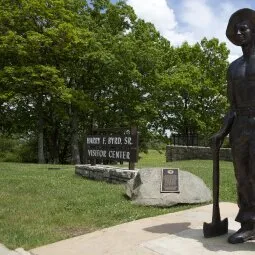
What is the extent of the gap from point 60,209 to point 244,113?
4.22 meters

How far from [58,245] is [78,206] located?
2.37m

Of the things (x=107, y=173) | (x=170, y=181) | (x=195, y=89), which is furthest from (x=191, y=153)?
(x=170, y=181)

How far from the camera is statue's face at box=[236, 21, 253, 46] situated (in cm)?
478

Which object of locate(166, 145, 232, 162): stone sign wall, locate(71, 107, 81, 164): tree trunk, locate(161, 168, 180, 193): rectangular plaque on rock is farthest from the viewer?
locate(71, 107, 81, 164): tree trunk

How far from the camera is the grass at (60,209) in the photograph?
6.20 metres

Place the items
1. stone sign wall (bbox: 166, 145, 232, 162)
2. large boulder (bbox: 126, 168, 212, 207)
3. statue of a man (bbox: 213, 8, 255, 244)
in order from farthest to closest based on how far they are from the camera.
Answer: stone sign wall (bbox: 166, 145, 232, 162) → large boulder (bbox: 126, 168, 212, 207) → statue of a man (bbox: 213, 8, 255, 244)

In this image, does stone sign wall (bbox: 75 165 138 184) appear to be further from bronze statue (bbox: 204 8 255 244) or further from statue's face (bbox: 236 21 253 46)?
statue's face (bbox: 236 21 253 46)

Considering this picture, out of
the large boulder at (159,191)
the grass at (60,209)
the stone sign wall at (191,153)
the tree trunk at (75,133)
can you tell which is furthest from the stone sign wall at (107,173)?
the tree trunk at (75,133)

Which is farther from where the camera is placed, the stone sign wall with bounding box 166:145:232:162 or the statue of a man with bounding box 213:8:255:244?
the stone sign wall with bounding box 166:145:232:162

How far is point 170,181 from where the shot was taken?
8.17 metres

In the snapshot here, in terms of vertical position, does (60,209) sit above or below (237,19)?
below

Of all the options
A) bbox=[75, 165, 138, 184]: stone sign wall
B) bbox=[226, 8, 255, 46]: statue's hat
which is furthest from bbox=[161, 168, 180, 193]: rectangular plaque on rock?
bbox=[226, 8, 255, 46]: statue's hat

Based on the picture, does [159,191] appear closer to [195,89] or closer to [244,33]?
[244,33]

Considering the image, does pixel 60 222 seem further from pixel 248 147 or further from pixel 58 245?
pixel 248 147
